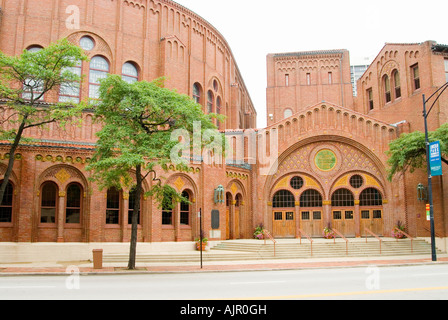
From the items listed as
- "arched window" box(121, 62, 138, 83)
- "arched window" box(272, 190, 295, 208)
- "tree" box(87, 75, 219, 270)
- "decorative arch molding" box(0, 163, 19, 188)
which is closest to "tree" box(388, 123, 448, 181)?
"arched window" box(272, 190, 295, 208)

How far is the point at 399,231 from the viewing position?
28906mm

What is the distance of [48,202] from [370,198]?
2215 cm

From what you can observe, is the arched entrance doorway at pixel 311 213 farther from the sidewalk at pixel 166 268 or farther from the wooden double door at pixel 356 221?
the sidewalk at pixel 166 268

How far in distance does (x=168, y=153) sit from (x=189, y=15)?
19.1m

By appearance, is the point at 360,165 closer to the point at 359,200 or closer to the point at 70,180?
the point at 359,200

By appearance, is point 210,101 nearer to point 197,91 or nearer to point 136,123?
point 197,91

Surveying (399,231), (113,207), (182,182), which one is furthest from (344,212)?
(113,207)

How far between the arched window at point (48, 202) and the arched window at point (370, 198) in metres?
21.2

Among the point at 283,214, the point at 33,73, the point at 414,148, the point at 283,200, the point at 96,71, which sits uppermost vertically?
the point at 96,71

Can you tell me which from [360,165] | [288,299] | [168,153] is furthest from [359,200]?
[288,299]

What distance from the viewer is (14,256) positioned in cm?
2177

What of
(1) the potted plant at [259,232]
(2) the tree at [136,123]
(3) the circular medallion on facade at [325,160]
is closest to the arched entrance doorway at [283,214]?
(1) the potted plant at [259,232]

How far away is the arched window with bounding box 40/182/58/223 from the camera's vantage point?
77.2 ft

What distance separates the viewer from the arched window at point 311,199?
3216cm
